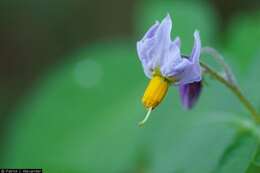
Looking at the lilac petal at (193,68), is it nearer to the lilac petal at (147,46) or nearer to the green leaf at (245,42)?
the lilac petal at (147,46)

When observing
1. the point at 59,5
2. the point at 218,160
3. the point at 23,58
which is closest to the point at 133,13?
the point at 59,5

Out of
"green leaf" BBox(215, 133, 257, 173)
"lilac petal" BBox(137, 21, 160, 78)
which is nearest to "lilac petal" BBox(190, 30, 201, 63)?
"lilac petal" BBox(137, 21, 160, 78)

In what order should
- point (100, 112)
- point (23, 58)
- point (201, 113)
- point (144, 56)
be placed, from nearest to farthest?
1. point (144, 56)
2. point (201, 113)
3. point (100, 112)
4. point (23, 58)

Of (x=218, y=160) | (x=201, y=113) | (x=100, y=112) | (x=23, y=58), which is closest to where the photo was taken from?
(x=218, y=160)

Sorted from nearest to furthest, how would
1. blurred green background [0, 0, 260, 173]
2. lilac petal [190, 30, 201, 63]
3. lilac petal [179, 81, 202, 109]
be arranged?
1. lilac petal [190, 30, 201, 63]
2. lilac petal [179, 81, 202, 109]
3. blurred green background [0, 0, 260, 173]

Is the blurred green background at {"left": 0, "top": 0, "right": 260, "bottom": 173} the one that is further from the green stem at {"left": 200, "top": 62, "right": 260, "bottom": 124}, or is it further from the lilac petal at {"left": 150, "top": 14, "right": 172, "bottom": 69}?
the lilac petal at {"left": 150, "top": 14, "right": 172, "bottom": 69}

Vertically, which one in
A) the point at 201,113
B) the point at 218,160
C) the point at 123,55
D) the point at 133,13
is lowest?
the point at 218,160

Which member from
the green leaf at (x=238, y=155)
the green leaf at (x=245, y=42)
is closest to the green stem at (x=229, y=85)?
the green leaf at (x=238, y=155)

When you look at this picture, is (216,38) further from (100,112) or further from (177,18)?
(100,112)

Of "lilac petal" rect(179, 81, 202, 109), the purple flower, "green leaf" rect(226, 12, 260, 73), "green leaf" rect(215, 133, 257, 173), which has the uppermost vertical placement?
"green leaf" rect(226, 12, 260, 73)
